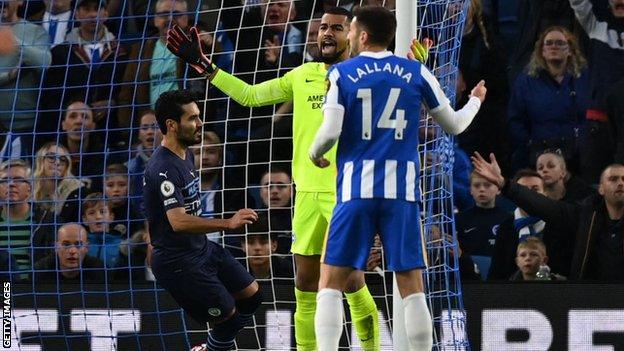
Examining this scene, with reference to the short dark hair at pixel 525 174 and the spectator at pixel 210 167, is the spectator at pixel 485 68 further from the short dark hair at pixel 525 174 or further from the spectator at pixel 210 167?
the spectator at pixel 210 167

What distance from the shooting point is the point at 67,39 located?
1296 centimetres

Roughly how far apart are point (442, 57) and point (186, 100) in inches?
76.6

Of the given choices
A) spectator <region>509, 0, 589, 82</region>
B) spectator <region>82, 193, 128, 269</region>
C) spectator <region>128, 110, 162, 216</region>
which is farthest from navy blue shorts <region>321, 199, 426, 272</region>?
spectator <region>509, 0, 589, 82</region>

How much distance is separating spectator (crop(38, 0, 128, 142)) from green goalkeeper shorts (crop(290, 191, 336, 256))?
3.35 metres

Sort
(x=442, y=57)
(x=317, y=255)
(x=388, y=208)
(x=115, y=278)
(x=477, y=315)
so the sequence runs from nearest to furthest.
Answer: (x=388, y=208) → (x=317, y=255) → (x=442, y=57) → (x=477, y=315) → (x=115, y=278)

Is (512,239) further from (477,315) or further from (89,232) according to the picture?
(89,232)

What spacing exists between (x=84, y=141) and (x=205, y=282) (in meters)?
3.51

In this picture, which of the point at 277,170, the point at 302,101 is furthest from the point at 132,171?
the point at 302,101

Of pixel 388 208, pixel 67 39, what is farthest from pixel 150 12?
pixel 388 208

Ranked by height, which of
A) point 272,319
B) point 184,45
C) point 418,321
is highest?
point 184,45

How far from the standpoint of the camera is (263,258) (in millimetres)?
11766

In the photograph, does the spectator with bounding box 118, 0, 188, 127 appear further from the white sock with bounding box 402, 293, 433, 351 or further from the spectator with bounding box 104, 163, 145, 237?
the white sock with bounding box 402, 293, 433, 351

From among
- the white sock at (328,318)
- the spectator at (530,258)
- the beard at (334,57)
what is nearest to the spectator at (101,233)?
the spectator at (530,258)

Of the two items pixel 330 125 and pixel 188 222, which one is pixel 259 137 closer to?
pixel 188 222
